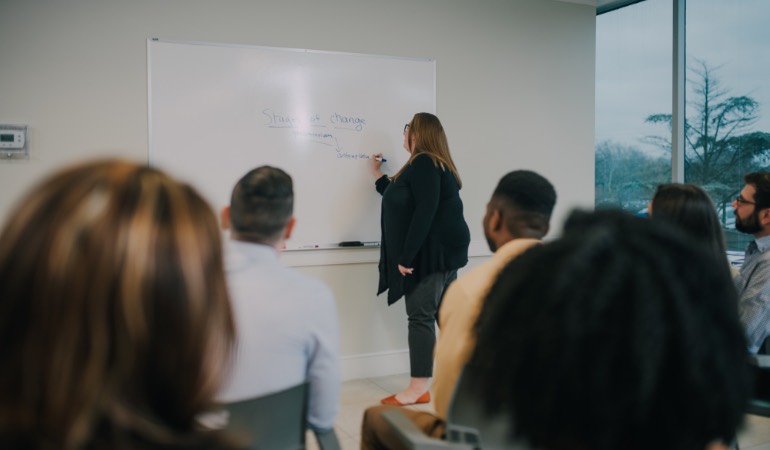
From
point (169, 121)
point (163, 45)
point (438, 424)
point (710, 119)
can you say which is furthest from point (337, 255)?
point (710, 119)

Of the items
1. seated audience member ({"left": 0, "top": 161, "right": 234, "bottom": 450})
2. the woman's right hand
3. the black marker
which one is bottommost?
the black marker

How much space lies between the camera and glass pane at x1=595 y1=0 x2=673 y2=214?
13.0 ft

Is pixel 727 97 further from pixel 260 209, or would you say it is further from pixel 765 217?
pixel 260 209

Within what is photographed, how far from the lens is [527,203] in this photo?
1840 millimetres

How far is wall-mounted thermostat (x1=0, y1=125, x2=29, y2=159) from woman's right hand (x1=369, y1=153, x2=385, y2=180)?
1782mm

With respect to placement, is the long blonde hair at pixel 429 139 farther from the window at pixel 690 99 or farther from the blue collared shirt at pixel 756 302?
the blue collared shirt at pixel 756 302

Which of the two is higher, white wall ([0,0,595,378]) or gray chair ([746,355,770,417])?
white wall ([0,0,595,378])

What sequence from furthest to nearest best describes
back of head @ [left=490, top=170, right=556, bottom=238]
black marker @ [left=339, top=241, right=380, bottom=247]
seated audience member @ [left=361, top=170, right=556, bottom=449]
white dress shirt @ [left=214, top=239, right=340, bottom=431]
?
black marker @ [left=339, top=241, right=380, bottom=247] → back of head @ [left=490, top=170, right=556, bottom=238] → seated audience member @ [left=361, top=170, right=556, bottom=449] → white dress shirt @ [left=214, top=239, right=340, bottom=431]

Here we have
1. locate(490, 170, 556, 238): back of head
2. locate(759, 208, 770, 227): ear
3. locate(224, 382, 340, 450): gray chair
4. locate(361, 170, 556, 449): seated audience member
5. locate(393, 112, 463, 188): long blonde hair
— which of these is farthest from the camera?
locate(393, 112, 463, 188): long blonde hair

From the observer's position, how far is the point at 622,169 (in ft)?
13.9

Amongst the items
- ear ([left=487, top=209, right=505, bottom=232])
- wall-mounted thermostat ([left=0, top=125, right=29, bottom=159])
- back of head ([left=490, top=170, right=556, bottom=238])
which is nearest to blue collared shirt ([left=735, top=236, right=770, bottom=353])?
back of head ([left=490, top=170, right=556, bottom=238])

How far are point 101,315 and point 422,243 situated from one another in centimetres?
254

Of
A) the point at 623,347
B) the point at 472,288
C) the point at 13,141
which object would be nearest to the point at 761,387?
the point at 472,288

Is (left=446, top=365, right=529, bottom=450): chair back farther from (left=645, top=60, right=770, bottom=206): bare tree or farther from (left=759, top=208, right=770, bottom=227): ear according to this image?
(left=645, top=60, right=770, bottom=206): bare tree
